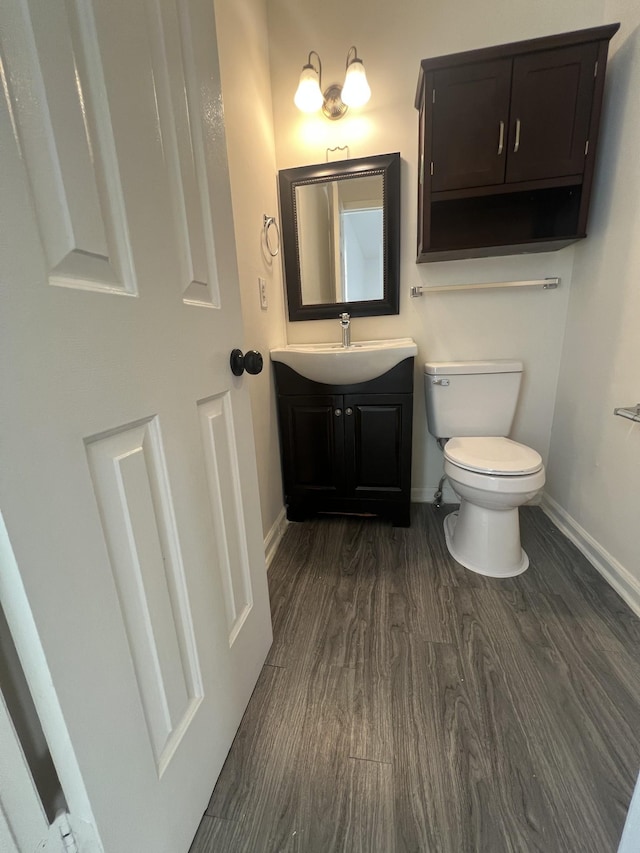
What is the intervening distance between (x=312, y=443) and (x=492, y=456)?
779 mm

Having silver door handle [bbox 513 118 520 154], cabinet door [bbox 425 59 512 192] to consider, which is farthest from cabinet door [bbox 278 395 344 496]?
silver door handle [bbox 513 118 520 154]

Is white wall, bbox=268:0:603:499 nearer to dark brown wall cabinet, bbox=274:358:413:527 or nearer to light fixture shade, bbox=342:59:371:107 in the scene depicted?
light fixture shade, bbox=342:59:371:107

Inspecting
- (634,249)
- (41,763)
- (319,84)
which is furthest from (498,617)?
(319,84)

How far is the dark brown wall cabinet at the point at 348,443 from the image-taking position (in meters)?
1.56

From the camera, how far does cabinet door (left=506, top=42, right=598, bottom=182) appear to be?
1211 mm

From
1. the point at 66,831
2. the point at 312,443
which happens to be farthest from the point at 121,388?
the point at 312,443

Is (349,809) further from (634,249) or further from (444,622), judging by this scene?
(634,249)

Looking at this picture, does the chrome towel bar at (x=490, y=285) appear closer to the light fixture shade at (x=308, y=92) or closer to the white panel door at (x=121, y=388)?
the light fixture shade at (x=308, y=92)

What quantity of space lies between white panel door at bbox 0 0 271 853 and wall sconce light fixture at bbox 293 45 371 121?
954 mm

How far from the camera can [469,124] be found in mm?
1300

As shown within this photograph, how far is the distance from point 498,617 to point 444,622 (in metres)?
0.19

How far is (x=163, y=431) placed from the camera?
1.93 feet

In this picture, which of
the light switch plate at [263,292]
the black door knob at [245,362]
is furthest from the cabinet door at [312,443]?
the black door knob at [245,362]

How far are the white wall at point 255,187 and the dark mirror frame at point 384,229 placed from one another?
71mm
